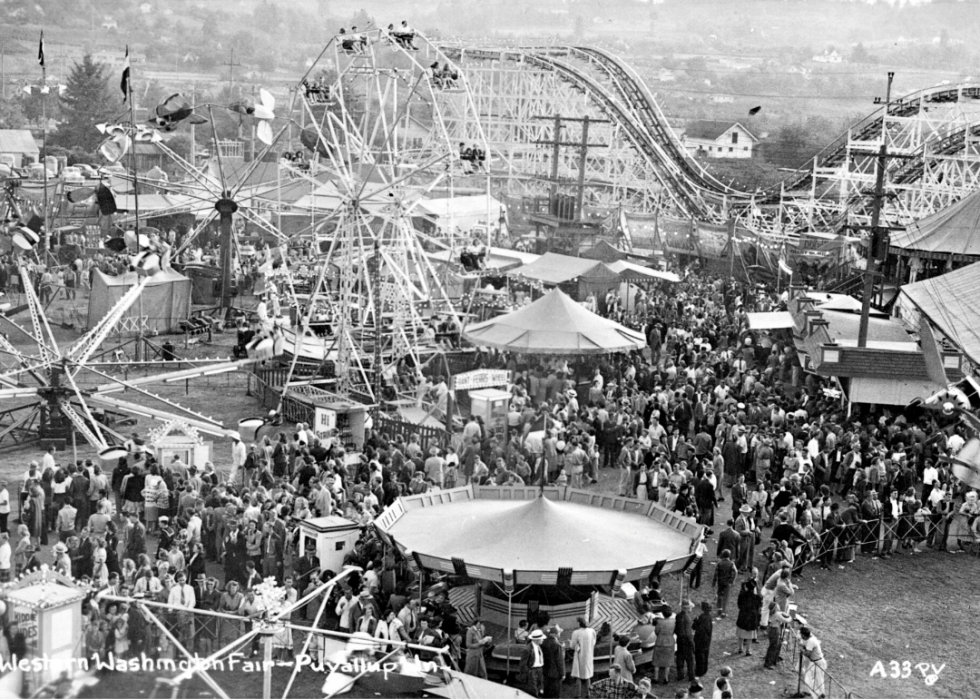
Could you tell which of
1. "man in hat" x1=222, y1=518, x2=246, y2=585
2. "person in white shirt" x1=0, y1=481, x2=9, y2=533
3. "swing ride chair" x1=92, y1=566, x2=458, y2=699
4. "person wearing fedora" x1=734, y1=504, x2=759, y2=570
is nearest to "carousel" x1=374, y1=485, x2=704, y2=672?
"swing ride chair" x1=92, y1=566, x2=458, y2=699

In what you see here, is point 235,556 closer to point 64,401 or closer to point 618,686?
point 618,686

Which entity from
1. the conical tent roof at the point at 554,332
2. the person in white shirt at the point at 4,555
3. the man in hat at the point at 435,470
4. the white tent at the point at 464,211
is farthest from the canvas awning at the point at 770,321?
the person in white shirt at the point at 4,555

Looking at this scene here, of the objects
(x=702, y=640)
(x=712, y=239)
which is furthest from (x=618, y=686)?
(x=712, y=239)

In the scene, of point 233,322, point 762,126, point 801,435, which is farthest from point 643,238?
point 762,126

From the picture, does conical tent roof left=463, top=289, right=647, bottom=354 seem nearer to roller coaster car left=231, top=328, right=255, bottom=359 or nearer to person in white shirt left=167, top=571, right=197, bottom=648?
roller coaster car left=231, top=328, right=255, bottom=359

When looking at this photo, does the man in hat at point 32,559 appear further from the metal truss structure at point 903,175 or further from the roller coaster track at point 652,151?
the roller coaster track at point 652,151

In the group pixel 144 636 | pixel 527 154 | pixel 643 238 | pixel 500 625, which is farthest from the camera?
pixel 527 154

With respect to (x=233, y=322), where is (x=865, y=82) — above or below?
above

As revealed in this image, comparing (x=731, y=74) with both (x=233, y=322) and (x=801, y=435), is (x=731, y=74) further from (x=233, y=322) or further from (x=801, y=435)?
(x=801, y=435)
